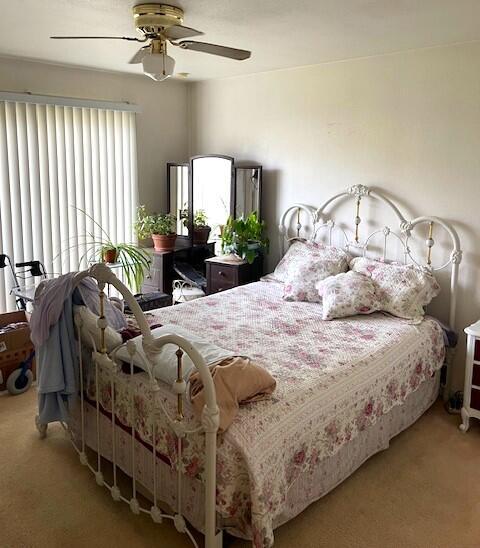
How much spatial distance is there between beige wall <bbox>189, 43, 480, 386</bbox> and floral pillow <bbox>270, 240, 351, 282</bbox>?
0.39 m

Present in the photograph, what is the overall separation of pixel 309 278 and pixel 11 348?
215 cm

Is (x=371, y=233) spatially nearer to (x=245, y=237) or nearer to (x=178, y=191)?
(x=245, y=237)

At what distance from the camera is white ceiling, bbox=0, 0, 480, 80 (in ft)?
A: 8.30

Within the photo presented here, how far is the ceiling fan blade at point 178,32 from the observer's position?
2413 millimetres

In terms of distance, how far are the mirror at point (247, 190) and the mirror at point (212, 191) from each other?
7cm

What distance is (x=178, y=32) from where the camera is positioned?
2500 mm

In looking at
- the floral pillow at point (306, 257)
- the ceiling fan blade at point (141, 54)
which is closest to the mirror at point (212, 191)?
the floral pillow at point (306, 257)

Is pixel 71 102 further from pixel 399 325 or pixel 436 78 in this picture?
pixel 399 325

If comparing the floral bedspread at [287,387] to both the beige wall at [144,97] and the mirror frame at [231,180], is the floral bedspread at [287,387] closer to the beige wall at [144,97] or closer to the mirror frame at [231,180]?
the mirror frame at [231,180]

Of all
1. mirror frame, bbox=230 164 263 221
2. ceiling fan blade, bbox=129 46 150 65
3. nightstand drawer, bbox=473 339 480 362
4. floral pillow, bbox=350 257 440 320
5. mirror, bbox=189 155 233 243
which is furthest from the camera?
mirror, bbox=189 155 233 243

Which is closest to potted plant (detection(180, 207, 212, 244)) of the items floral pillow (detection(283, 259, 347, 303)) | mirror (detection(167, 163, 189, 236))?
mirror (detection(167, 163, 189, 236))

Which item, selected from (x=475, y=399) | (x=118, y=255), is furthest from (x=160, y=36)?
(x=475, y=399)

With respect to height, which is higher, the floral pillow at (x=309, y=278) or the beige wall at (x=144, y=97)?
the beige wall at (x=144, y=97)

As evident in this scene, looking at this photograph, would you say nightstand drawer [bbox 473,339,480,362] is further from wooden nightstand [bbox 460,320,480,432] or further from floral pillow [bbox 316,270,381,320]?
floral pillow [bbox 316,270,381,320]
